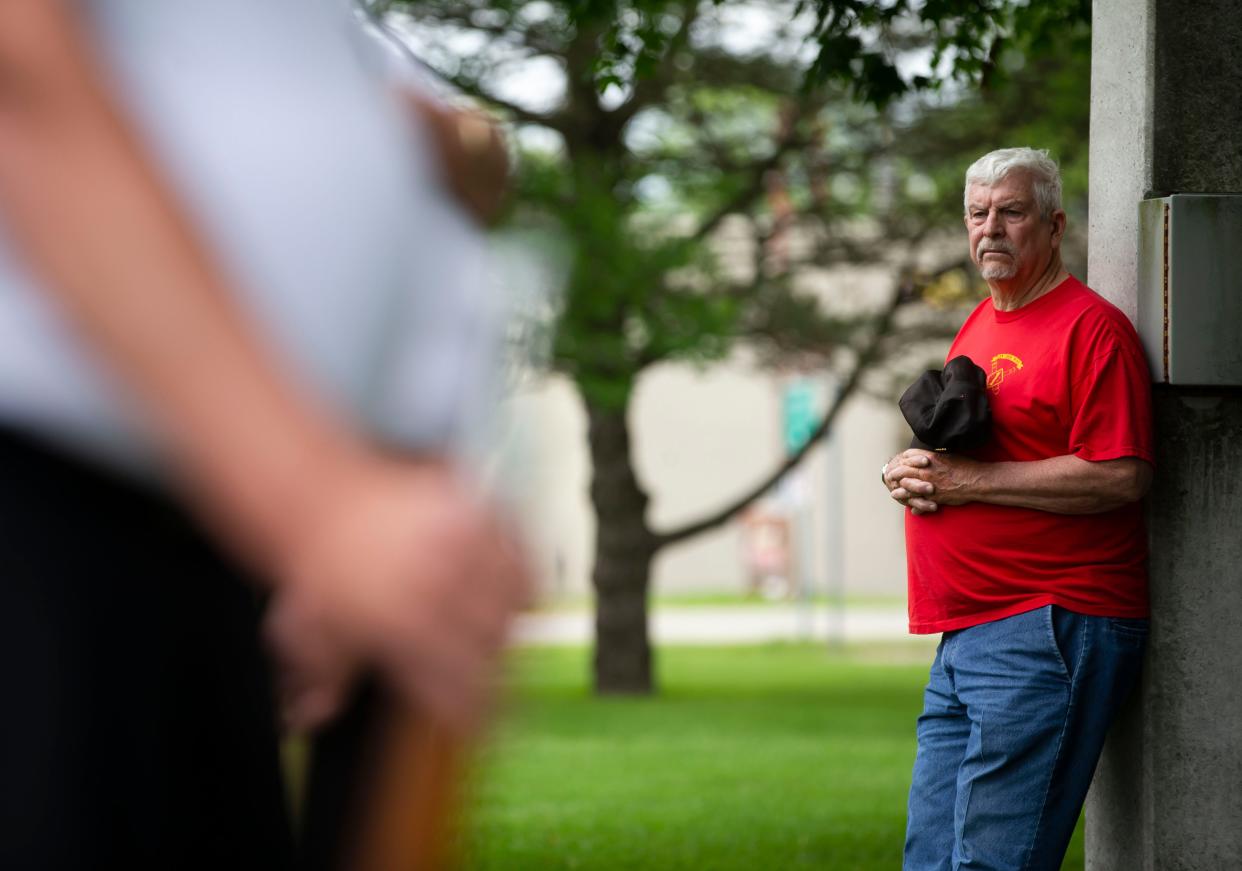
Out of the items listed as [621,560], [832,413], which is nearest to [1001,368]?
[832,413]

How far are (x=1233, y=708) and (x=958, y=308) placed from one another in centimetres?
1256

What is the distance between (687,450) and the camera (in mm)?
37188

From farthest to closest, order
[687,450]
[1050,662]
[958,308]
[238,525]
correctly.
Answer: [687,450] < [958,308] < [1050,662] < [238,525]

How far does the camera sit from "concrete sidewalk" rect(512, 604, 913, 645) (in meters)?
25.6

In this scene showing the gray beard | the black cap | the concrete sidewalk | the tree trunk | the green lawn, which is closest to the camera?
the green lawn

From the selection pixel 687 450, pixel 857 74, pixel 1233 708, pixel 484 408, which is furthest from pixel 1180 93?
pixel 687 450

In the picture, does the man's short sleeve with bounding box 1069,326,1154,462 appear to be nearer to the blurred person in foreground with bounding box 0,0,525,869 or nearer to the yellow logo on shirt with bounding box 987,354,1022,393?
the yellow logo on shirt with bounding box 987,354,1022,393

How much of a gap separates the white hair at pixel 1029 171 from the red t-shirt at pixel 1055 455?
0.70 feet

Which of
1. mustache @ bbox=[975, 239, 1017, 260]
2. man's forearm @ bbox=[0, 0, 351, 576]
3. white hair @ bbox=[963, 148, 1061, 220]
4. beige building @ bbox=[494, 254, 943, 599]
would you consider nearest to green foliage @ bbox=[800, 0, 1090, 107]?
white hair @ bbox=[963, 148, 1061, 220]

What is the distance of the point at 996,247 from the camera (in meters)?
3.70

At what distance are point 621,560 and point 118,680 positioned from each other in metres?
16.7

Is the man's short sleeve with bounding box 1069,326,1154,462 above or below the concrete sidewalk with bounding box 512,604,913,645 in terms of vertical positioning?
above

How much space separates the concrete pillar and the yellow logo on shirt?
0.41 meters

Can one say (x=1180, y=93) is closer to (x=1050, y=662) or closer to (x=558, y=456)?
(x=1050, y=662)
